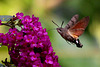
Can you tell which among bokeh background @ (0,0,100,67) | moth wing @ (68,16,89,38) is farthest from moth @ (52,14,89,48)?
bokeh background @ (0,0,100,67)

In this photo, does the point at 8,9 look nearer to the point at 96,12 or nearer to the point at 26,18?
the point at 96,12

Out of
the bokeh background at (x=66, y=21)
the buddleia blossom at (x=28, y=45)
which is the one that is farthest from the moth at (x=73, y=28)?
the bokeh background at (x=66, y=21)

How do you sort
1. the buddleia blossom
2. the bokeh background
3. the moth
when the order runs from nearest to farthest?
the buddleia blossom
the moth
the bokeh background

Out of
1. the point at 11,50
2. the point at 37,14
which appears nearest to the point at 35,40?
the point at 11,50

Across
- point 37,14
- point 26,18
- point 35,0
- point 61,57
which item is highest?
point 35,0

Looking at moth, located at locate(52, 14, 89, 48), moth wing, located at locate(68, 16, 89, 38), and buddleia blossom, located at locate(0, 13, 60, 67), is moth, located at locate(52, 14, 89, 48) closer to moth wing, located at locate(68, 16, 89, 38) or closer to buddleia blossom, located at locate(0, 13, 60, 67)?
moth wing, located at locate(68, 16, 89, 38)

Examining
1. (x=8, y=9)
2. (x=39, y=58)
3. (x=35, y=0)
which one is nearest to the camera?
(x=39, y=58)

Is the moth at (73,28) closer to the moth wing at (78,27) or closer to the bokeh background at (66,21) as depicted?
the moth wing at (78,27)
